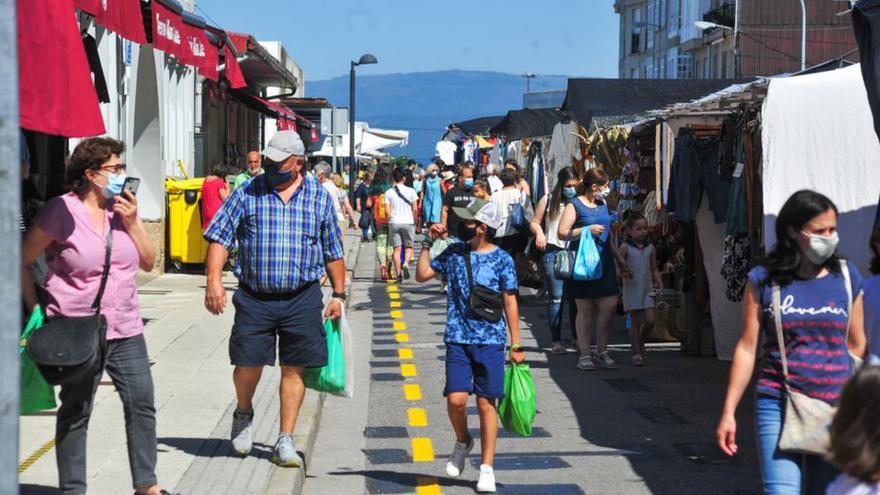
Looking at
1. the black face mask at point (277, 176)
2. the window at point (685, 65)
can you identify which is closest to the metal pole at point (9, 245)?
the black face mask at point (277, 176)

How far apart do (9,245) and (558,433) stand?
6906 mm

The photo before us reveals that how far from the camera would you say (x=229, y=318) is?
15.5 metres

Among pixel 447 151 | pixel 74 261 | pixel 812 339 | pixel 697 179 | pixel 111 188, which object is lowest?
pixel 812 339

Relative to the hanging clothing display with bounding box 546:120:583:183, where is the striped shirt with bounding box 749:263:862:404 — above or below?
below

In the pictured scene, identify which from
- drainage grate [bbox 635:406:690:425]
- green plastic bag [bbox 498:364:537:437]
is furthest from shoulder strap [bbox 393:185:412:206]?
green plastic bag [bbox 498:364:537:437]

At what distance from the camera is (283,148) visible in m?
7.77

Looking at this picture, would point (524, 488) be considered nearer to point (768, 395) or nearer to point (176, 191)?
point (768, 395)

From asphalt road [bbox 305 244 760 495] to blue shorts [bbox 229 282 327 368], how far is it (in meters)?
0.80

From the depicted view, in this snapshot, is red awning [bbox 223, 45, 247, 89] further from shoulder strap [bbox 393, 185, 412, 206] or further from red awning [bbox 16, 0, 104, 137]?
red awning [bbox 16, 0, 104, 137]

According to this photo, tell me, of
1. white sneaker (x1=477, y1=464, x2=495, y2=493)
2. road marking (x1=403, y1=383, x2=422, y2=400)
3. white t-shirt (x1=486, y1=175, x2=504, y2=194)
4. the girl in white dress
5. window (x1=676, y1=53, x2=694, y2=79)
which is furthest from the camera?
window (x1=676, y1=53, x2=694, y2=79)

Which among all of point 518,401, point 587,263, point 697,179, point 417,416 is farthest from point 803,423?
point 697,179

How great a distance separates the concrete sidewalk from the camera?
733 centimetres

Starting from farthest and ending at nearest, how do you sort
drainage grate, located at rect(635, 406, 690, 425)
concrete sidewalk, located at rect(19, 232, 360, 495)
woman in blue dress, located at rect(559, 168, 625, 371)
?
woman in blue dress, located at rect(559, 168, 625, 371) < drainage grate, located at rect(635, 406, 690, 425) < concrete sidewalk, located at rect(19, 232, 360, 495)

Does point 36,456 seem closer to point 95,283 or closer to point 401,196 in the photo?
point 95,283
